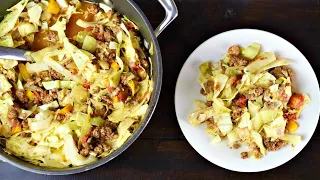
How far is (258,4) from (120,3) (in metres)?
0.57

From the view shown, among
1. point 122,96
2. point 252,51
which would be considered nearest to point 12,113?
point 122,96

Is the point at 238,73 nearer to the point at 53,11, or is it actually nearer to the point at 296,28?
the point at 296,28

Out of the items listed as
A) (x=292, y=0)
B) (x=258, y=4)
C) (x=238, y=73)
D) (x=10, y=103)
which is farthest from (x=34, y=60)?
(x=292, y=0)

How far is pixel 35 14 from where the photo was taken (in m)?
1.99

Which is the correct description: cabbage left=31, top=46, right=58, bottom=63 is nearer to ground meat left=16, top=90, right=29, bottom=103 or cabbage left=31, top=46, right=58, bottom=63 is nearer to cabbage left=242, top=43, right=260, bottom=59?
ground meat left=16, top=90, right=29, bottom=103

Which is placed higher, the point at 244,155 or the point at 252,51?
the point at 252,51

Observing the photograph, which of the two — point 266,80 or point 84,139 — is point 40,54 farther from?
point 266,80

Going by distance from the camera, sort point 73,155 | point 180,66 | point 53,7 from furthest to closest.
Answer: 1. point 180,66
2. point 53,7
3. point 73,155

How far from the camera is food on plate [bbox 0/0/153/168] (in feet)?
6.31

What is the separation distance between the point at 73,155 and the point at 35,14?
529 millimetres

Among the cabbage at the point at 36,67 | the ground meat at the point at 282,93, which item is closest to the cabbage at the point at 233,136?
the ground meat at the point at 282,93

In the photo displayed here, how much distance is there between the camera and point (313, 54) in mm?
2174

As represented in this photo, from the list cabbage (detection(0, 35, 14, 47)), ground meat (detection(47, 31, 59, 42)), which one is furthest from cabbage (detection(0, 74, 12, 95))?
ground meat (detection(47, 31, 59, 42))

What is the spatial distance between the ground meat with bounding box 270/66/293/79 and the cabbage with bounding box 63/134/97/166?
2.41ft
